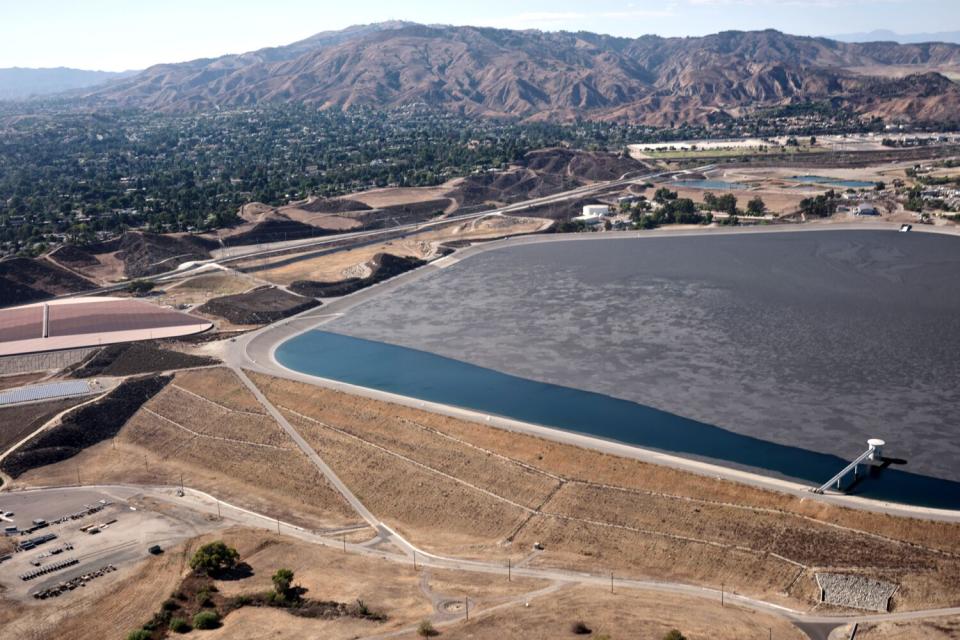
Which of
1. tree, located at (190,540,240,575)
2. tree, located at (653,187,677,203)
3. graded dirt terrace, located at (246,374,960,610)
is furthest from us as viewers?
tree, located at (653,187,677,203)

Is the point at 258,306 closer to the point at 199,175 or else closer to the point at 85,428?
the point at 85,428

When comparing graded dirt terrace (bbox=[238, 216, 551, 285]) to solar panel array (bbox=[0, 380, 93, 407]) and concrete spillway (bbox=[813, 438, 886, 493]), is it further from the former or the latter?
concrete spillway (bbox=[813, 438, 886, 493])

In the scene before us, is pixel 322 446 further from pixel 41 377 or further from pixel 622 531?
pixel 41 377

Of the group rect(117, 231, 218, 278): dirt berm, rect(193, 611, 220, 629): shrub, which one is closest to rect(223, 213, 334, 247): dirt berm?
rect(117, 231, 218, 278): dirt berm

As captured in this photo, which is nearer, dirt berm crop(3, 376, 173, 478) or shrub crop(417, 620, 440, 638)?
shrub crop(417, 620, 440, 638)

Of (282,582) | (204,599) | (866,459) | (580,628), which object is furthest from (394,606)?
(866,459)
